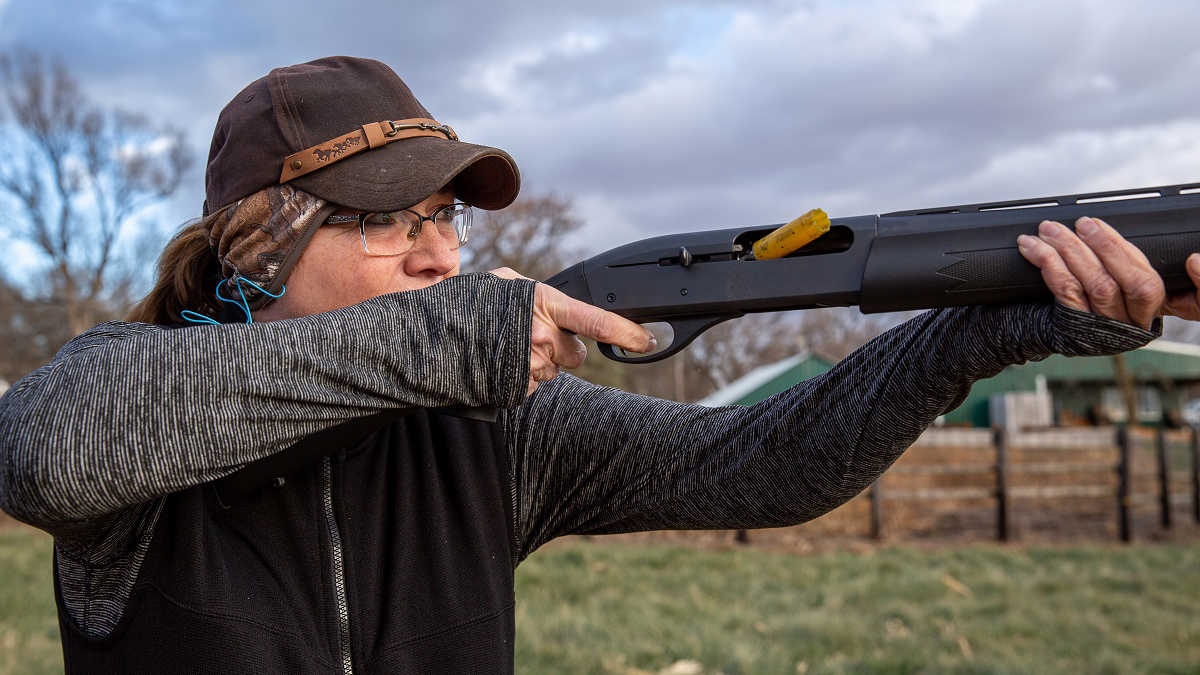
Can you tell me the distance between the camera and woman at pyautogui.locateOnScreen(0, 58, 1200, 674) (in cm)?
169

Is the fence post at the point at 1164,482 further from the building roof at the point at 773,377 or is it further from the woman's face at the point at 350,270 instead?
the woman's face at the point at 350,270

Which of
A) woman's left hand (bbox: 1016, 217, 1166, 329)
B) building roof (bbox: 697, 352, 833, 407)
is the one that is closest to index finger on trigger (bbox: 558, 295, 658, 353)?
woman's left hand (bbox: 1016, 217, 1166, 329)

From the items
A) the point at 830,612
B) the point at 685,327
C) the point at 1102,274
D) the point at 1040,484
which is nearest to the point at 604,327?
the point at 685,327

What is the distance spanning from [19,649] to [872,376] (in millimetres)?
6821

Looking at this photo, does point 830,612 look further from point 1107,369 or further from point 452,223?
point 1107,369

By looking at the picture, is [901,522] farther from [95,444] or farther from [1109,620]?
[95,444]

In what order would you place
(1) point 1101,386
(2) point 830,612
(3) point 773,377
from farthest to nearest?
(1) point 1101,386
(3) point 773,377
(2) point 830,612

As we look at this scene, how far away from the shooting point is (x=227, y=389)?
1677mm

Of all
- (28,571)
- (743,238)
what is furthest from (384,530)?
(28,571)

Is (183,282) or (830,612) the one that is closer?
(183,282)

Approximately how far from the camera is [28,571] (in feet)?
31.3

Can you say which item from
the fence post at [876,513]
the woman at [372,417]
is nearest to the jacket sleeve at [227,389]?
the woman at [372,417]

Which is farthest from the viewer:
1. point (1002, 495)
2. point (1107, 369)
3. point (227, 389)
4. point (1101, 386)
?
point (1101, 386)

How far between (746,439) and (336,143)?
1195 mm
